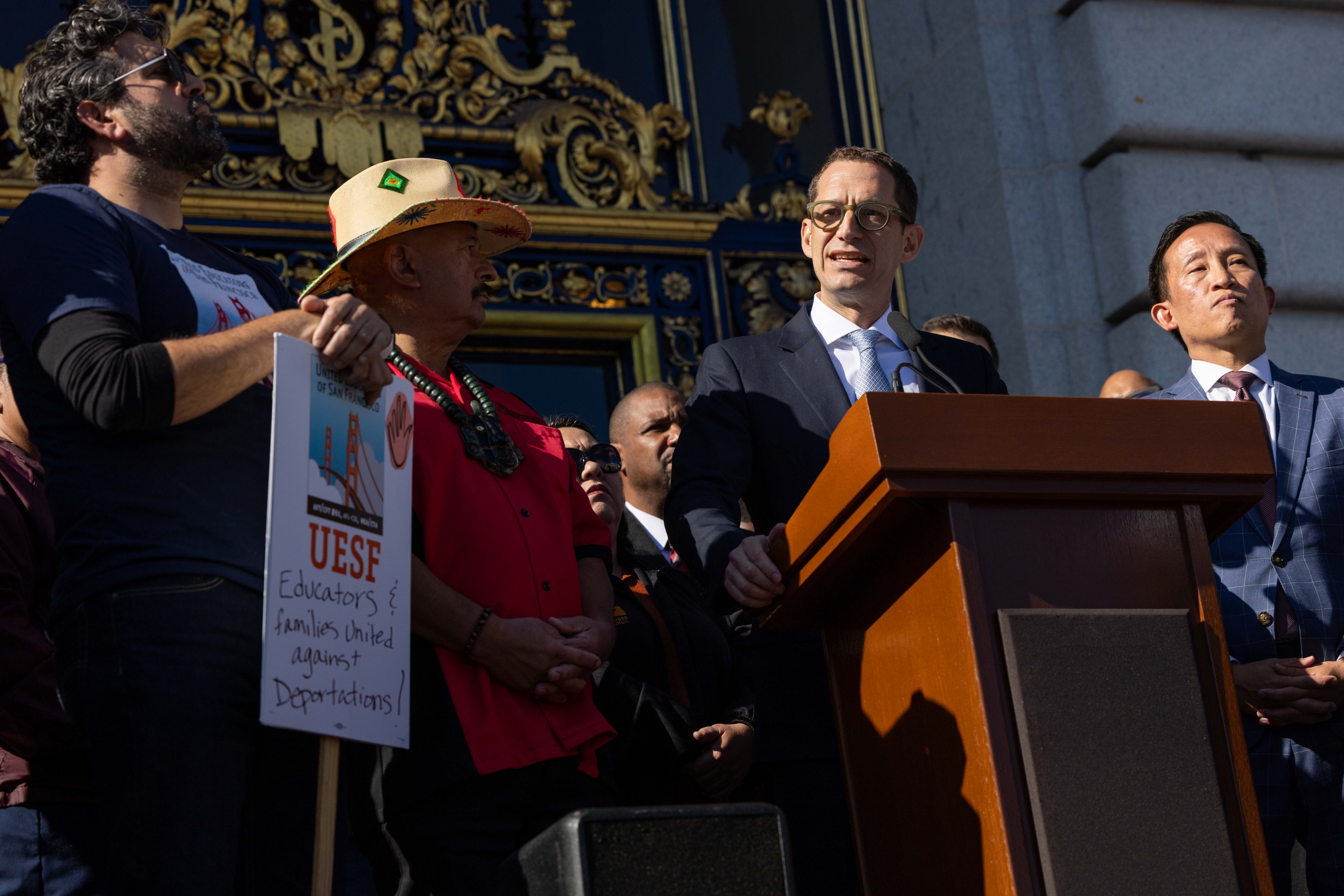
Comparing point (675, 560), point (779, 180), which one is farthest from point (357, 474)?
point (779, 180)

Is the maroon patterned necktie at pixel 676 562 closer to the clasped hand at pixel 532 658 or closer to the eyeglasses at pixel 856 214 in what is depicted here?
the eyeglasses at pixel 856 214

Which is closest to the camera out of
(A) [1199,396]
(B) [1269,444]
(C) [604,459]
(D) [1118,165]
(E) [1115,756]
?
(E) [1115,756]

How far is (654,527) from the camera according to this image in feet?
15.4

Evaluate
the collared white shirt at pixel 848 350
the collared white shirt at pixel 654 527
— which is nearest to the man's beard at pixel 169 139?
the collared white shirt at pixel 848 350

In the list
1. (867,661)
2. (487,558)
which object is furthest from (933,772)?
(487,558)

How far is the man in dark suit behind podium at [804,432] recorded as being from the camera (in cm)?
296

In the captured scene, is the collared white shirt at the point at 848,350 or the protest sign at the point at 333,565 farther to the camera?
the collared white shirt at the point at 848,350

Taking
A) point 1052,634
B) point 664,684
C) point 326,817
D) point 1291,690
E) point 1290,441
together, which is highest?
point 1290,441

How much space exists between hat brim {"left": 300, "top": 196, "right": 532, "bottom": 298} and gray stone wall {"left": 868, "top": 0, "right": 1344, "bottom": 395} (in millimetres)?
2930

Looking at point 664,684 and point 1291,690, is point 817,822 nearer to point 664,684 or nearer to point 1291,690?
point 664,684

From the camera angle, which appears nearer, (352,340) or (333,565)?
(333,565)

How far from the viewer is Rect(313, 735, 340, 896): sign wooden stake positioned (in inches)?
91.1

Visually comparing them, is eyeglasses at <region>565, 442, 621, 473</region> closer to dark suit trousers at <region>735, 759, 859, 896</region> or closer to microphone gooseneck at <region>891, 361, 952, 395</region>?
microphone gooseneck at <region>891, 361, 952, 395</region>

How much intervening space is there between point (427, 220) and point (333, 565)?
3.17 ft
